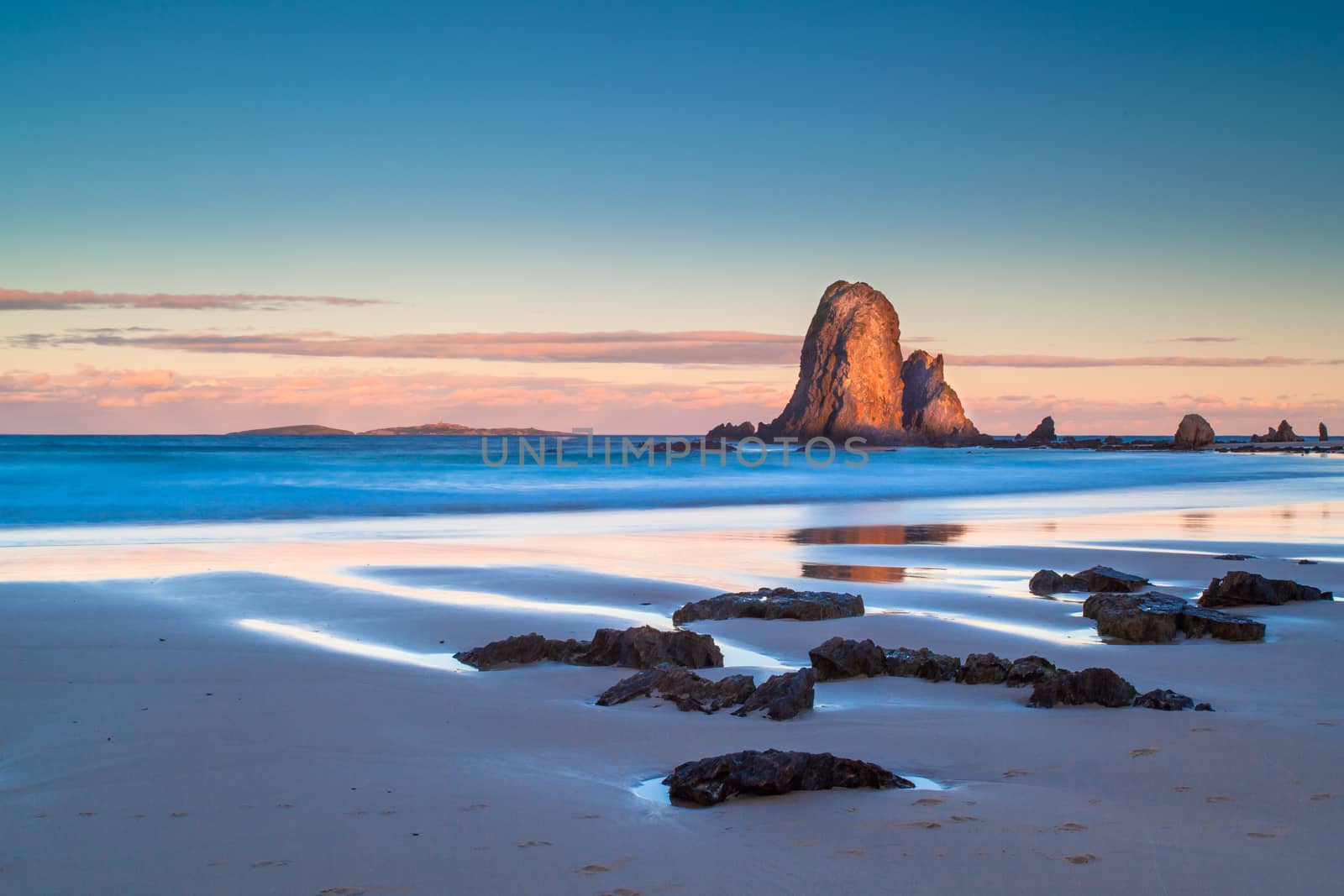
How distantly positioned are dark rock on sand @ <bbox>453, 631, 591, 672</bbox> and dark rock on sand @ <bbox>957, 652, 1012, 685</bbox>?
7.04 feet

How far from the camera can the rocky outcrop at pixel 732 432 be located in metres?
112

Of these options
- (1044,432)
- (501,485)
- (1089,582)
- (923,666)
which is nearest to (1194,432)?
(1044,432)

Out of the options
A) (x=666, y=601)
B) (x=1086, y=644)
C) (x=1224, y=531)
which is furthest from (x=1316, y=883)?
(x=1224, y=531)

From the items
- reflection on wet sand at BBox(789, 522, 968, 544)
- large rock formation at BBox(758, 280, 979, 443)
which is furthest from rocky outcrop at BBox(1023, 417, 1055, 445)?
reflection on wet sand at BBox(789, 522, 968, 544)

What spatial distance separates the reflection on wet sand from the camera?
15.1m

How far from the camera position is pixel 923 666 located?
591 cm

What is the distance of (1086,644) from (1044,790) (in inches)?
132

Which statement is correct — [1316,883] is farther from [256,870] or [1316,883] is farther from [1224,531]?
[1224,531]

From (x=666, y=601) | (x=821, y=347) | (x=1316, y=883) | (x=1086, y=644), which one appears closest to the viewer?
(x=1316, y=883)

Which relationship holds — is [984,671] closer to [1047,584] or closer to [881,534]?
[1047,584]

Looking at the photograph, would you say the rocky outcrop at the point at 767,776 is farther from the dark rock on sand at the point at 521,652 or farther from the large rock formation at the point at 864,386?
the large rock formation at the point at 864,386

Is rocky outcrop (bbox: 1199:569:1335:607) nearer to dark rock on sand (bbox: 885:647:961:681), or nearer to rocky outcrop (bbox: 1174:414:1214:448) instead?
dark rock on sand (bbox: 885:647:961:681)

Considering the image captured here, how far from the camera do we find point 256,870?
3.18 m

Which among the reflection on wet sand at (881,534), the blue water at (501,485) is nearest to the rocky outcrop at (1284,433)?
the blue water at (501,485)
